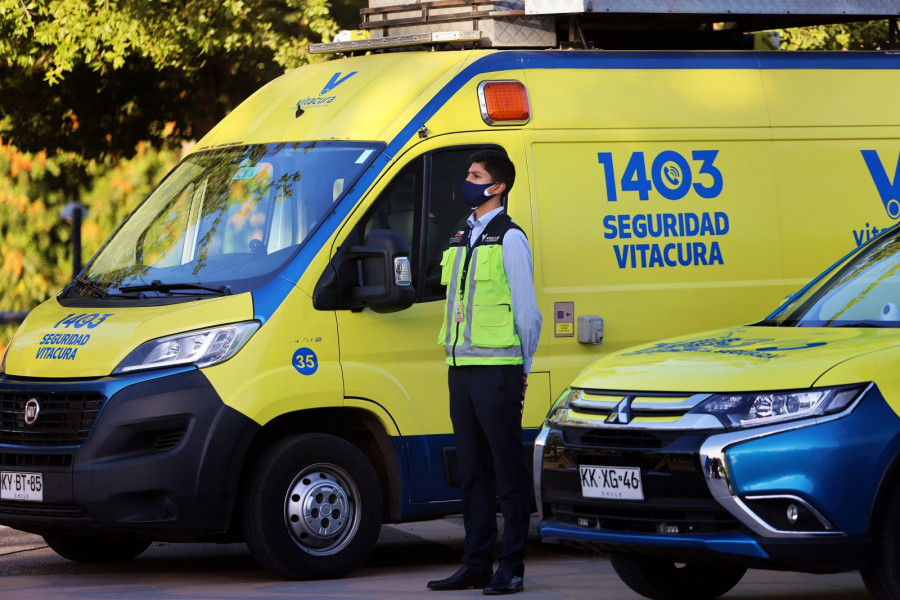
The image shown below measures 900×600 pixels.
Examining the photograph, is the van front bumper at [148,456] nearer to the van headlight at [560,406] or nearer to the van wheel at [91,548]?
the van wheel at [91,548]

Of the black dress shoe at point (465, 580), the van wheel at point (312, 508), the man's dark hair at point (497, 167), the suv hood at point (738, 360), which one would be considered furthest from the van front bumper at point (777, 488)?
the van wheel at point (312, 508)

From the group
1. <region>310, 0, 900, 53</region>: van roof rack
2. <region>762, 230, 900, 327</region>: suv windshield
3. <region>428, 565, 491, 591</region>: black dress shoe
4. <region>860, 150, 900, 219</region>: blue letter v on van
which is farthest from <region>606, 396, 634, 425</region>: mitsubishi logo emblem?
<region>860, 150, 900, 219</region>: blue letter v on van

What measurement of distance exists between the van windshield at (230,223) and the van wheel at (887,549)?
3.25 m

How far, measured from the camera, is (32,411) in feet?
27.9

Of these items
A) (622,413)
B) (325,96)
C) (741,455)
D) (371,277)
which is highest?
(325,96)

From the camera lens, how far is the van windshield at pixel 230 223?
8.61 meters

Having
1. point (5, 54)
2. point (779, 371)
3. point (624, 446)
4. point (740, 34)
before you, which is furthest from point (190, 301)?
point (5, 54)

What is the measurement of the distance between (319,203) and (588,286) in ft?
4.91

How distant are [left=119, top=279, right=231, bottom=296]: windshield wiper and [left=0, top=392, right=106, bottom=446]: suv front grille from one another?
68 centimetres

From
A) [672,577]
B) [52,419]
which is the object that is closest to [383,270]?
[52,419]

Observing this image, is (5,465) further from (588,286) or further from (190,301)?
(588,286)

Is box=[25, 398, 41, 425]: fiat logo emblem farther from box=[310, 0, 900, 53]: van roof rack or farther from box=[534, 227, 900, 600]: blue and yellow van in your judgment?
box=[310, 0, 900, 53]: van roof rack

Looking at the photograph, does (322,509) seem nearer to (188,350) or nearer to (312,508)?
(312,508)

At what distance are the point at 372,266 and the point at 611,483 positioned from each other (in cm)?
208
